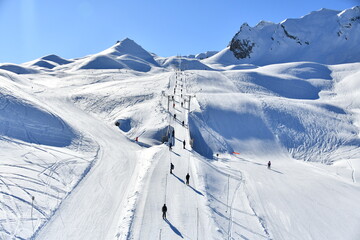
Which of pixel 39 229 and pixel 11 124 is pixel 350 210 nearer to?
pixel 39 229

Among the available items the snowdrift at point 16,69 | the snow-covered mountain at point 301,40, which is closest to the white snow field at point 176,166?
the snowdrift at point 16,69

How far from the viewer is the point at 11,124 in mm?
26078

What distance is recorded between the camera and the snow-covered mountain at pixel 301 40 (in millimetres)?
127000

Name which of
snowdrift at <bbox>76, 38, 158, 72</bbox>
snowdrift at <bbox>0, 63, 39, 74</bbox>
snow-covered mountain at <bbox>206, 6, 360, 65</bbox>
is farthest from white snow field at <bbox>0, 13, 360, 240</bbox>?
snow-covered mountain at <bbox>206, 6, 360, 65</bbox>

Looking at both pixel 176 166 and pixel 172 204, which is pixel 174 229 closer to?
pixel 172 204

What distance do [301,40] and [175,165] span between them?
139154 mm

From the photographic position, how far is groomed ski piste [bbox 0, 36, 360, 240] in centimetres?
1450

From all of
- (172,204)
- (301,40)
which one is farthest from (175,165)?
(301,40)

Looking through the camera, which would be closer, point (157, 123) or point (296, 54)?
point (157, 123)

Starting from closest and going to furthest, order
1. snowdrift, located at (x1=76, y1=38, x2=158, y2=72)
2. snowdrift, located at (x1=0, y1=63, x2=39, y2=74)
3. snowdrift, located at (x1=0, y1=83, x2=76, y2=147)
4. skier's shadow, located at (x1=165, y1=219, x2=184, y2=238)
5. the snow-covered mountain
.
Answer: skier's shadow, located at (x1=165, y1=219, x2=184, y2=238) → snowdrift, located at (x1=0, y1=83, x2=76, y2=147) → snowdrift, located at (x1=0, y1=63, x2=39, y2=74) → snowdrift, located at (x1=76, y1=38, x2=158, y2=72) → the snow-covered mountain

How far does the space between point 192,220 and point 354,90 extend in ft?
221

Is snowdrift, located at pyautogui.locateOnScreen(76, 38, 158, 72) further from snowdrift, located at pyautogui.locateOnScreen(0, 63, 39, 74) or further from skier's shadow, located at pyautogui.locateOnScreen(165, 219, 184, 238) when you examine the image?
skier's shadow, located at pyautogui.locateOnScreen(165, 219, 184, 238)

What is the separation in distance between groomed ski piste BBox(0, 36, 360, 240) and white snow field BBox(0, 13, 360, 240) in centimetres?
10

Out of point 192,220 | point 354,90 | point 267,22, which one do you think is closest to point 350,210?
point 192,220
